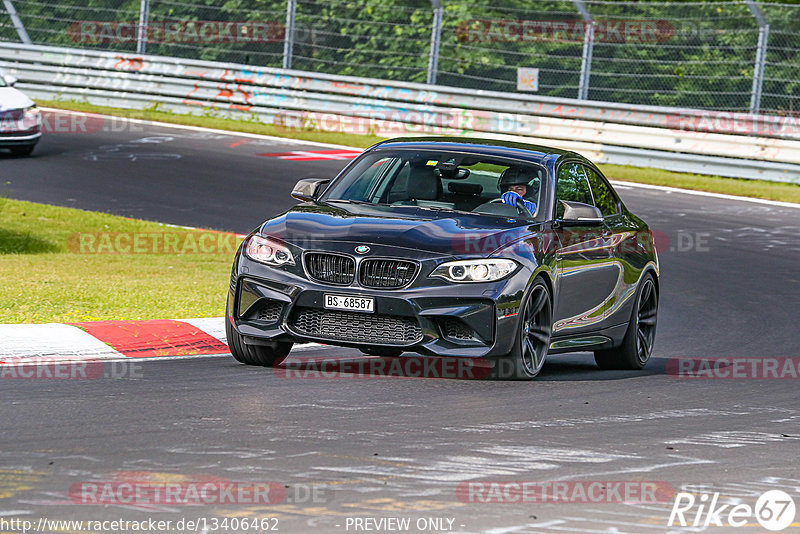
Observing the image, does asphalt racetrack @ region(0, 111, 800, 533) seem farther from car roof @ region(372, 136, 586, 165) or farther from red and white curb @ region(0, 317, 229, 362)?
car roof @ region(372, 136, 586, 165)

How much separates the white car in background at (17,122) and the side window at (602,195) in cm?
1329

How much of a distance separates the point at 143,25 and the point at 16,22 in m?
3.22

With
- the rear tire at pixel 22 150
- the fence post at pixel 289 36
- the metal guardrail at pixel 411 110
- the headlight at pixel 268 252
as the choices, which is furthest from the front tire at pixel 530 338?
the fence post at pixel 289 36

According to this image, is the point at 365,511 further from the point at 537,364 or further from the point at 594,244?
the point at 594,244

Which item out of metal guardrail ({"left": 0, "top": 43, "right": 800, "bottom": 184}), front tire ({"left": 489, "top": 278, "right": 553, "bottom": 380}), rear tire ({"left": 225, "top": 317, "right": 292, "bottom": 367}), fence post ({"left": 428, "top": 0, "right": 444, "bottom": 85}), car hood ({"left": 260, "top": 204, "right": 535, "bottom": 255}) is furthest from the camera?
fence post ({"left": 428, "top": 0, "right": 444, "bottom": 85})

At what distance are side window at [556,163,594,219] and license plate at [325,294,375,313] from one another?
1896 millimetres

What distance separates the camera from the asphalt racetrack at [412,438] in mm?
5863

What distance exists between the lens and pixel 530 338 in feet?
31.3

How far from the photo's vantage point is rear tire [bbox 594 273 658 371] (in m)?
11.1

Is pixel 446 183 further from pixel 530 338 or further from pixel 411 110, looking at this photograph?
pixel 411 110

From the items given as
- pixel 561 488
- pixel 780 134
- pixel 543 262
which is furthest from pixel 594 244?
pixel 780 134

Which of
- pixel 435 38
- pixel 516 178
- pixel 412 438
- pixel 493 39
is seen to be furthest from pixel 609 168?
pixel 412 438

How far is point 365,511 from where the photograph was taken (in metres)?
5.80

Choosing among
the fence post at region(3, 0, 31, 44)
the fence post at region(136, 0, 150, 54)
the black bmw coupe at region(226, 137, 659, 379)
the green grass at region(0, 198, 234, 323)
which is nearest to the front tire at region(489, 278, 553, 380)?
the black bmw coupe at region(226, 137, 659, 379)
